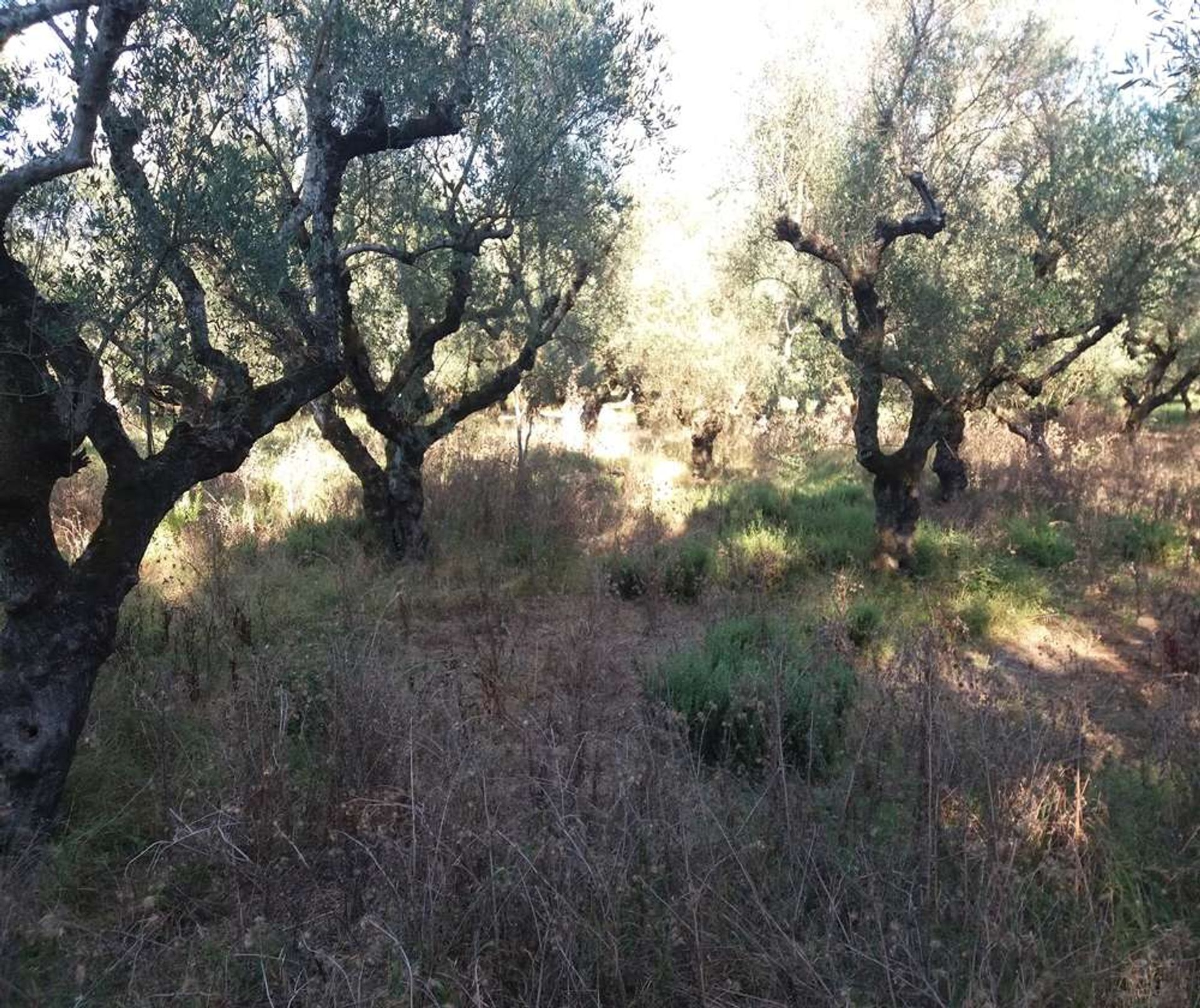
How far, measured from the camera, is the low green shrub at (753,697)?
180 inches

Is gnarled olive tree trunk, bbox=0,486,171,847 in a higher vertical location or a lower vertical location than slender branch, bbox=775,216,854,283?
lower

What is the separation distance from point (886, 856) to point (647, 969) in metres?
1.05

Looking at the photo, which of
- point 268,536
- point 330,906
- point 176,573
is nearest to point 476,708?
point 330,906

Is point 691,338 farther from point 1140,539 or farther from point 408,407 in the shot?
point 1140,539

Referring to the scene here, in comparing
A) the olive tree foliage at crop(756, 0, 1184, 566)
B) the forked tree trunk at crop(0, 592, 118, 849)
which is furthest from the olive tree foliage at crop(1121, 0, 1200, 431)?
the forked tree trunk at crop(0, 592, 118, 849)

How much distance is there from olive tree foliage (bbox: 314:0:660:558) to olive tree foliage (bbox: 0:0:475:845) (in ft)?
4.28

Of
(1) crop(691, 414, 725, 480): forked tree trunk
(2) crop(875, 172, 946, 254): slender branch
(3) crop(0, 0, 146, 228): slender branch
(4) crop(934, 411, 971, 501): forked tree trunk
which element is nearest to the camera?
(3) crop(0, 0, 146, 228): slender branch

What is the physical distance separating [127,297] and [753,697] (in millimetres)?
3823

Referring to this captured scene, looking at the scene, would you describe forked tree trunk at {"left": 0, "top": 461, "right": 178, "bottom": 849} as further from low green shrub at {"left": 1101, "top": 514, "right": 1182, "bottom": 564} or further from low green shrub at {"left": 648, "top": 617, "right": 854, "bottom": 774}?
low green shrub at {"left": 1101, "top": 514, "right": 1182, "bottom": 564}

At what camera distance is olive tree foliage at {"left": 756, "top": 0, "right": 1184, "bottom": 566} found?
30.5ft

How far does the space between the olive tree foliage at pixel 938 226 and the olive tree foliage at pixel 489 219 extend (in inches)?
85.3

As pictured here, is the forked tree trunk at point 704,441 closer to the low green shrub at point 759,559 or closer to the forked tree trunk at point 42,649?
the low green shrub at point 759,559

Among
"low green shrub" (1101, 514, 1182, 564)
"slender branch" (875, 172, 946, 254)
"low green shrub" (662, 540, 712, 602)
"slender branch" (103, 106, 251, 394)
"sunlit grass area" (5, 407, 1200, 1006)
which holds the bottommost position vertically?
"sunlit grass area" (5, 407, 1200, 1006)

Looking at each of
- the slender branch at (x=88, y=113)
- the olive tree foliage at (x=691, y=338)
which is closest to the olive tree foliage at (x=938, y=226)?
the olive tree foliage at (x=691, y=338)
